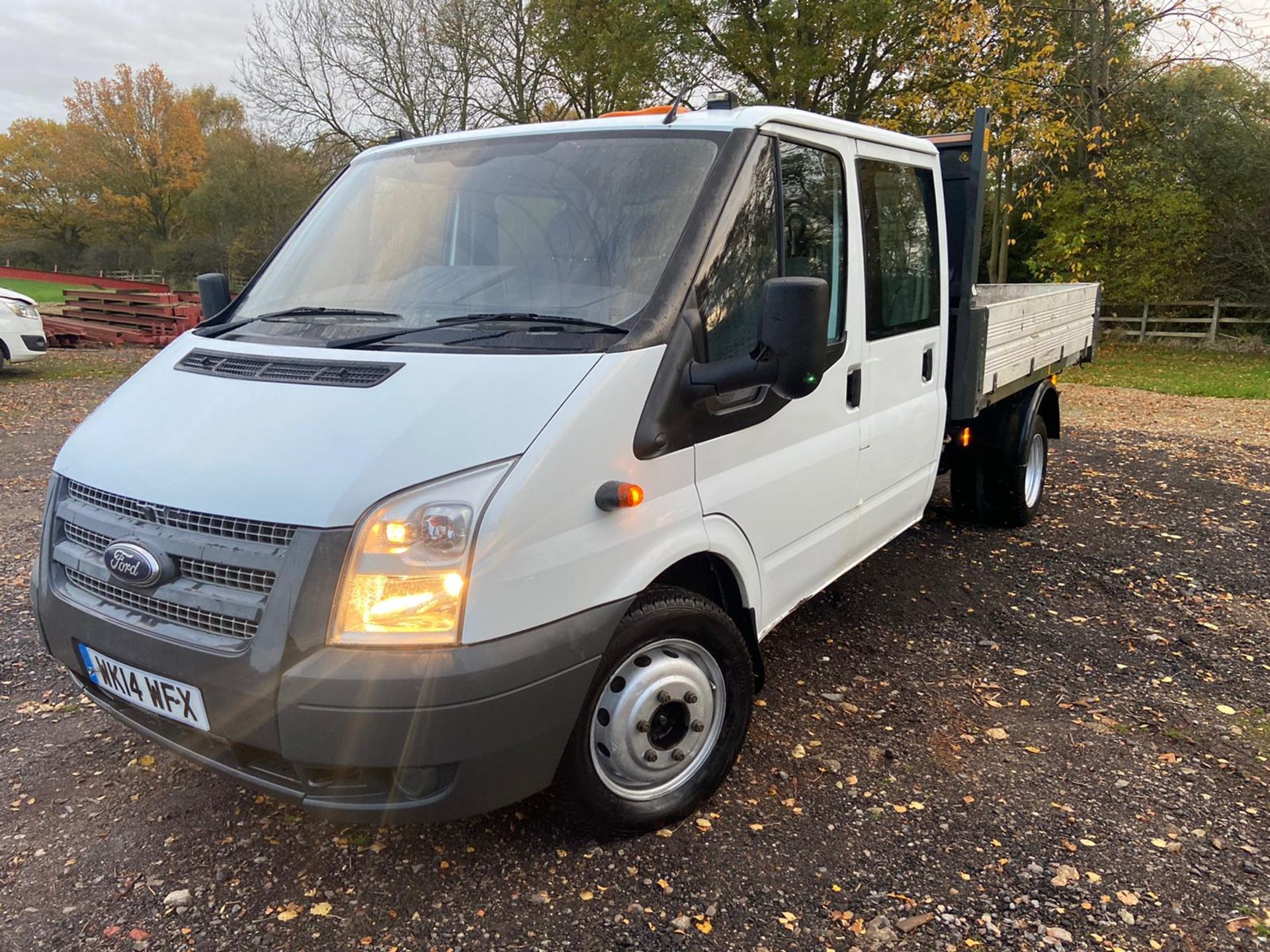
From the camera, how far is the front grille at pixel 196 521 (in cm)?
214

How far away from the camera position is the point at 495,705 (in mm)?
2148

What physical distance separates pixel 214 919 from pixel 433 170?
255 cm

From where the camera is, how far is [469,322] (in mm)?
2666

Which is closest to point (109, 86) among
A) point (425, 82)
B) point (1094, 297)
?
point (425, 82)

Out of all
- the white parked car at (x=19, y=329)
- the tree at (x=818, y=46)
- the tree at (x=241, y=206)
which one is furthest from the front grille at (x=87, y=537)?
the tree at (x=241, y=206)

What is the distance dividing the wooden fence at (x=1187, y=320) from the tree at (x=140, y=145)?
146ft

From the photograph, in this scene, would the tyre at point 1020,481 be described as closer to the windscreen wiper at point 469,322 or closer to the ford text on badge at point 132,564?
the windscreen wiper at point 469,322

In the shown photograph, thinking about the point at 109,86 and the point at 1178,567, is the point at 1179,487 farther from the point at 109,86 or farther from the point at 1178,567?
the point at 109,86

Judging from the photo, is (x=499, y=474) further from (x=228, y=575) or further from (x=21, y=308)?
(x=21, y=308)

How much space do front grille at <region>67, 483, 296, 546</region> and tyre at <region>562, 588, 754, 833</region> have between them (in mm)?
920

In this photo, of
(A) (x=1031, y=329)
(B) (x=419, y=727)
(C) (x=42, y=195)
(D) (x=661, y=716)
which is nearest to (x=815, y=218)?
(D) (x=661, y=716)

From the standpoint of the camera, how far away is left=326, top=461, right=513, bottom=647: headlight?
6.86 ft

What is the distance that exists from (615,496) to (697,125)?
1.39 metres

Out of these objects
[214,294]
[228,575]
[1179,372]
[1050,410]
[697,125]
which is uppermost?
[697,125]
